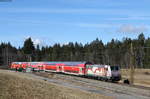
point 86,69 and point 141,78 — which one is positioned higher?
point 86,69

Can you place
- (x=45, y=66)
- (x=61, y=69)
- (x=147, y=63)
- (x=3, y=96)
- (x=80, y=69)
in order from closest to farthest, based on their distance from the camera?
(x=3, y=96) < (x=80, y=69) < (x=61, y=69) < (x=45, y=66) < (x=147, y=63)

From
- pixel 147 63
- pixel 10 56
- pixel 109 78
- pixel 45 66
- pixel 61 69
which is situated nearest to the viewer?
pixel 109 78

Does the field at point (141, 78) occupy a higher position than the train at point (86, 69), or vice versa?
the train at point (86, 69)

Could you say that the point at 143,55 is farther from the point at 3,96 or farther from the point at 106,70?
the point at 3,96

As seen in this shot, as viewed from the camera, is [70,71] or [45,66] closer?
[70,71]

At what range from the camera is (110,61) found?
143125 millimetres

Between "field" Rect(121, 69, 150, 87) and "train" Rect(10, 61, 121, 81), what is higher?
"train" Rect(10, 61, 121, 81)

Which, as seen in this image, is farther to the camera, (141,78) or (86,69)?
(141,78)

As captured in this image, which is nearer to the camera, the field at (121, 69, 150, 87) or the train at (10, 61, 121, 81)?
the field at (121, 69, 150, 87)

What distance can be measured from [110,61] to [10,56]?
5524 cm

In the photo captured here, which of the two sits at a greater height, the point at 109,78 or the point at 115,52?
the point at 115,52

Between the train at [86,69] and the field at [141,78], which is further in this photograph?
the train at [86,69]

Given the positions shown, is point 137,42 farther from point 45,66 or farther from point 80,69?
point 80,69

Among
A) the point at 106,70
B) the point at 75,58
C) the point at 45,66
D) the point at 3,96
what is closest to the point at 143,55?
the point at 75,58
